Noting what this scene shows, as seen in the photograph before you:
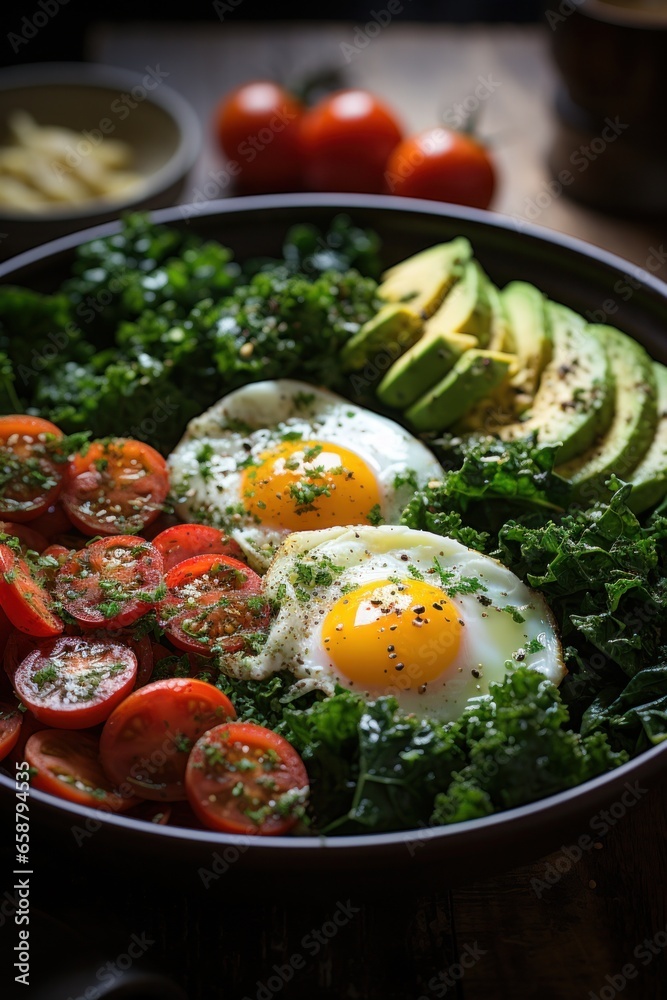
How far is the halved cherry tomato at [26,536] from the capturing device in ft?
12.0

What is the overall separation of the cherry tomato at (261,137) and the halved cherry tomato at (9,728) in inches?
157

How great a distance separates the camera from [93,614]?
3260 mm

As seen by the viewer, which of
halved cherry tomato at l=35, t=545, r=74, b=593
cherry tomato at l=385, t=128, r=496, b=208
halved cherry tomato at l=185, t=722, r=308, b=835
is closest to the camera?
halved cherry tomato at l=185, t=722, r=308, b=835

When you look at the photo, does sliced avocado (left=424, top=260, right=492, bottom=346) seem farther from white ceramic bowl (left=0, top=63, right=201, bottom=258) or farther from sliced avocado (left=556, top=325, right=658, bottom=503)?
white ceramic bowl (left=0, top=63, right=201, bottom=258)

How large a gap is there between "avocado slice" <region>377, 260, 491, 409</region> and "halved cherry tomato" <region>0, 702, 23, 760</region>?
6.25 feet

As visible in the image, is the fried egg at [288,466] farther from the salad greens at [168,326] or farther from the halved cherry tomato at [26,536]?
the halved cherry tomato at [26,536]

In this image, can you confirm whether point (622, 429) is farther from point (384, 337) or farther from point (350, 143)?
point (350, 143)

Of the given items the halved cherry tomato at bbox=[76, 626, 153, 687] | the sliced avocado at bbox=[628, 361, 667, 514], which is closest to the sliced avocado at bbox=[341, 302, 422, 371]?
the sliced avocado at bbox=[628, 361, 667, 514]

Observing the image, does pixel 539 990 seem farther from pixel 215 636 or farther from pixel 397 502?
pixel 397 502

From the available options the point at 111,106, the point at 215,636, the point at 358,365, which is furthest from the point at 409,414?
the point at 111,106

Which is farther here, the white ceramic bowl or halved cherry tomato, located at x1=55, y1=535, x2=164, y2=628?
the white ceramic bowl

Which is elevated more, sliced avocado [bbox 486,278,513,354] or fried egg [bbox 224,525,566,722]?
sliced avocado [bbox 486,278,513,354]

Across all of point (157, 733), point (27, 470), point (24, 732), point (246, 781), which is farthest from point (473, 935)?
point (27, 470)

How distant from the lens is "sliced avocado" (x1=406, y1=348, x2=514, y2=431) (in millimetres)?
3885
